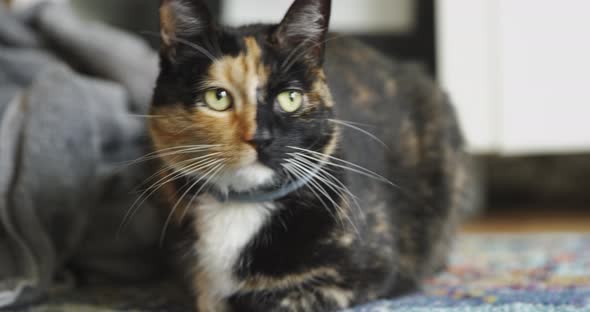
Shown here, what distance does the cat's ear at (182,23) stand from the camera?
3.01 ft

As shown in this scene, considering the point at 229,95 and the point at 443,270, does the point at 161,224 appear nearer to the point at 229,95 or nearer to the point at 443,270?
the point at 229,95

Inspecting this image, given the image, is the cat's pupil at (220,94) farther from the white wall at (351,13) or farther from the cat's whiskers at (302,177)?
the white wall at (351,13)

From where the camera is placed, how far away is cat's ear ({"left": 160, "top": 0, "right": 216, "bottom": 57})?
0.92m

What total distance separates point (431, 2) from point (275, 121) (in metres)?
1.46

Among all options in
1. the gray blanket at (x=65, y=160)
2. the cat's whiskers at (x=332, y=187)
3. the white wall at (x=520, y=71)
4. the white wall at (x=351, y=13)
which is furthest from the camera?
the white wall at (x=351, y=13)

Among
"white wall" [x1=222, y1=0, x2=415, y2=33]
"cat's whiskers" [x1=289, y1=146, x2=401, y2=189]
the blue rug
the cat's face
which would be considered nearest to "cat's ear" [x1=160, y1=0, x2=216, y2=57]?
the cat's face

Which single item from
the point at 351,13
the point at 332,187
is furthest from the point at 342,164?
the point at 351,13

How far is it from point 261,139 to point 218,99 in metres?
0.09

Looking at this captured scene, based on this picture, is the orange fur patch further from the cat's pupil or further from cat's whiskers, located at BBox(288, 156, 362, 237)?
cat's whiskers, located at BBox(288, 156, 362, 237)

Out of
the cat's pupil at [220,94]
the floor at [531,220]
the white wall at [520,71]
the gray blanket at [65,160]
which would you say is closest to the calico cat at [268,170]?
the cat's pupil at [220,94]

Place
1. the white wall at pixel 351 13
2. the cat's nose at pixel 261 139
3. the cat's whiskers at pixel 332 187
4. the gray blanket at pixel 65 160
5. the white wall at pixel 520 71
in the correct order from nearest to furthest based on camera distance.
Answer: the cat's nose at pixel 261 139
the cat's whiskers at pixel 332 187
the gray blanket at pixel 65 160
the white wall at pixel 520 71
the white wall at pixel 351 13

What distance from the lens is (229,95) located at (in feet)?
2.90

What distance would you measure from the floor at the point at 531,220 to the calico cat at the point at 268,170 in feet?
2.90

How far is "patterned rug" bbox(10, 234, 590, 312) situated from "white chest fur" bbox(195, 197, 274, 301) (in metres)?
0.12
